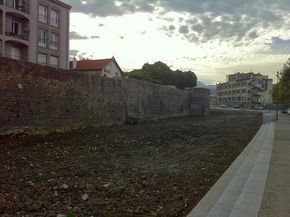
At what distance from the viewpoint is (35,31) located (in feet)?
150

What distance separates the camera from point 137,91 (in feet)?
93.6

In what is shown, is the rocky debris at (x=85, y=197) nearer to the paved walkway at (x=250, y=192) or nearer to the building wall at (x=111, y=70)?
the paved walkway at (x=250, y=192)

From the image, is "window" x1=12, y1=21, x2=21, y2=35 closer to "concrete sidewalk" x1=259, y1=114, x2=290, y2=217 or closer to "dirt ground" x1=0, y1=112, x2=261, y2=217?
"dirt ground" x1=0, y1=112, x2=261, y2=217

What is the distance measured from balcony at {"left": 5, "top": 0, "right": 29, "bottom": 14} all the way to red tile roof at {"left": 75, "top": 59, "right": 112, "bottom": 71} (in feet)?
76.1

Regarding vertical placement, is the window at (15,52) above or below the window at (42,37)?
below

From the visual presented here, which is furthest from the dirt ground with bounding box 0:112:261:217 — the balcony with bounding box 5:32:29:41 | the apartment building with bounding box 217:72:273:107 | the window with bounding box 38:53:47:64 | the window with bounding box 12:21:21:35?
the apartment building with bounding box 217:72:273:107

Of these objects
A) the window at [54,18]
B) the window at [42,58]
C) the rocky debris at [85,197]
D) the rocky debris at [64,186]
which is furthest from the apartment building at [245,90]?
the rocky debris at [85,197]

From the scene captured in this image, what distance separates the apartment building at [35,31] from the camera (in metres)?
41.9

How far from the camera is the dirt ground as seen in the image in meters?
5.96

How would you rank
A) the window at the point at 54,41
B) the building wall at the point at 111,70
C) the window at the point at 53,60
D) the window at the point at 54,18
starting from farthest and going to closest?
the building wall at the point at 111,70 < the window at the point at 54,18 < the window at the point at 54,41 < the window at the point at 53,60

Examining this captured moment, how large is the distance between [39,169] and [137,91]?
775 inches

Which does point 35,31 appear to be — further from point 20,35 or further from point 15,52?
point 15,52

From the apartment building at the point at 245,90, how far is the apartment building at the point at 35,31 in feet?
266

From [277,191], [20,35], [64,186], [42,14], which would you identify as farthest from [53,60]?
[277,191]
